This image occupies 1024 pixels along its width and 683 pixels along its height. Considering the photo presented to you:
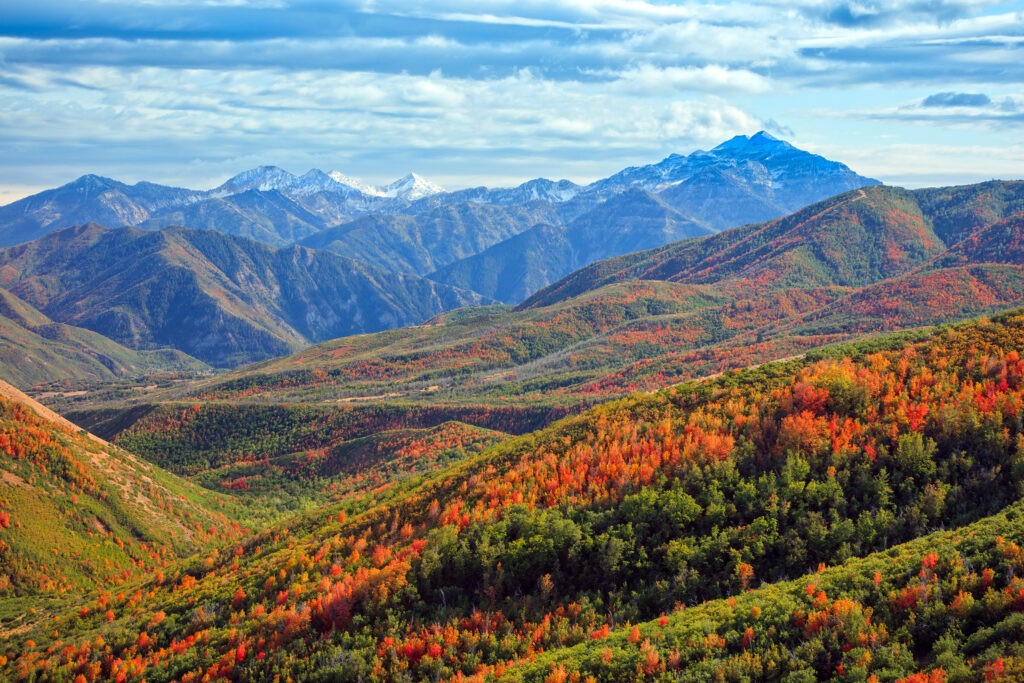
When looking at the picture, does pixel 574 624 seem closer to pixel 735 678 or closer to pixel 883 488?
pixel 735 678

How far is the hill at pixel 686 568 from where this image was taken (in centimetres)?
4891

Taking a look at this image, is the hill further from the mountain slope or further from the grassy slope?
the mountain slope

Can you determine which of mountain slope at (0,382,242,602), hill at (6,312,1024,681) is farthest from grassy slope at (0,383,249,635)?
hill at (6,312,1024,681)

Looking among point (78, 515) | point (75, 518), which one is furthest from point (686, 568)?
point (78, 515)

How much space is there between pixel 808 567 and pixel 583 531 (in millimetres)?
22859

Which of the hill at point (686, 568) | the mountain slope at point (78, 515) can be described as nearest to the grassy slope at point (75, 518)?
the mountain slope at point (78, 515)

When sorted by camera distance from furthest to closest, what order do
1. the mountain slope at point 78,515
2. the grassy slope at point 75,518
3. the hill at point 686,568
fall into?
the mountain slope at point 78,515
the grassy slope at point 75,518
the hill at point 686,568

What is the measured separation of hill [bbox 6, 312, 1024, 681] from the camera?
160 ft

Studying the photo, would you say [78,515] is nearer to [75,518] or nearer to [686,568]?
[75,518]

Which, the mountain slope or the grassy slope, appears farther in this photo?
the mountain slope

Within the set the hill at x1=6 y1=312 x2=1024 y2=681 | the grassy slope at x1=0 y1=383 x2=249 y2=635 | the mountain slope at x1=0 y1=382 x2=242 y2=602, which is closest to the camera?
the hill at x1=6 y1=312 x2=1024 y2=681

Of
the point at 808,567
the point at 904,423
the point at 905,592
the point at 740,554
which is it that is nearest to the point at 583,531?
the point at 740,554

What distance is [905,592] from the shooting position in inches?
1928

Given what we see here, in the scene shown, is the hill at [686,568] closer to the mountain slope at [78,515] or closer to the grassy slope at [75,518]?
the grassy slope at [75,518]
